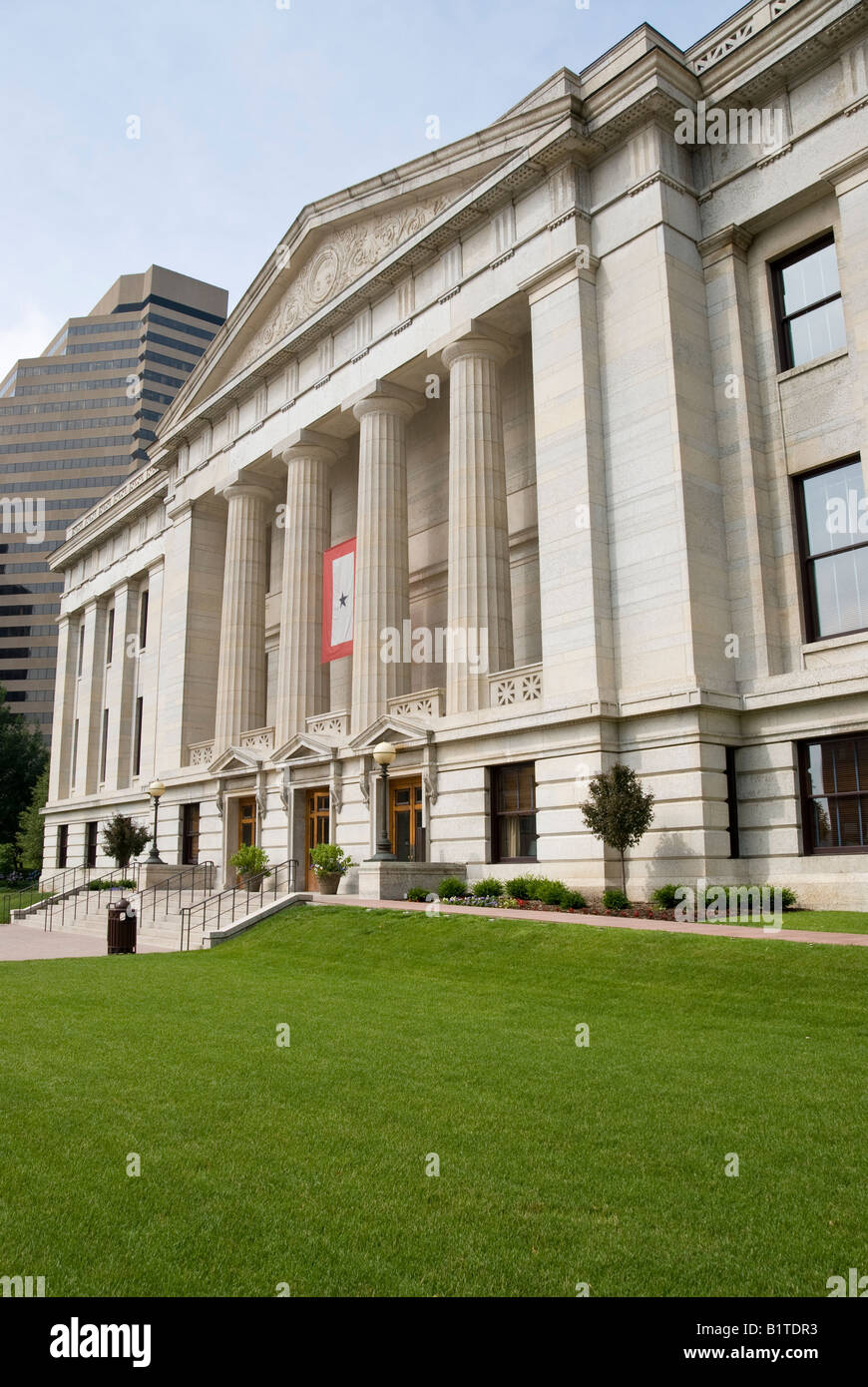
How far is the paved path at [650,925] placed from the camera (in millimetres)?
15969

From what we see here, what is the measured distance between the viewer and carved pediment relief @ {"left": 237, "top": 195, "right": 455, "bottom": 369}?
1378 inches

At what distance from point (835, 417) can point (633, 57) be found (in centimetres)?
1180

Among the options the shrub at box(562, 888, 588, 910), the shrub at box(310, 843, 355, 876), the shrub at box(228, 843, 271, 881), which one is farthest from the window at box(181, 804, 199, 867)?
the shrub at box(562, 888, 588, 910)

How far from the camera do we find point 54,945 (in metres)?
27.5

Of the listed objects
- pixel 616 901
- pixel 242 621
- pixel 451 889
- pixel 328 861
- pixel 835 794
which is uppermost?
pixel 242 621

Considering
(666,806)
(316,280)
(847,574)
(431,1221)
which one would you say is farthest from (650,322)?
(431,1221)

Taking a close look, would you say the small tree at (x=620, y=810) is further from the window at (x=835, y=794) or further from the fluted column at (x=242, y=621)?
the fluted column at (x=242, y=621)

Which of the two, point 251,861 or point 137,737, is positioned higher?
point 137,737

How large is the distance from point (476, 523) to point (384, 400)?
27.0 feet

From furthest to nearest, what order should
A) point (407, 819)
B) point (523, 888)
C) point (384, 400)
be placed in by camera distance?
point (384, 400) → point (407, 819) → point (523, 888)

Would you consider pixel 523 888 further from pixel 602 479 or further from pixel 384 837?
pixel 602 479

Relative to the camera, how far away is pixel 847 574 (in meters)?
23.6

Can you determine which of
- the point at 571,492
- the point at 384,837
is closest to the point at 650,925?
the point at 384,837

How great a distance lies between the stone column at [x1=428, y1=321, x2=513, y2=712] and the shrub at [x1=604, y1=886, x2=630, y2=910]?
796 cm
